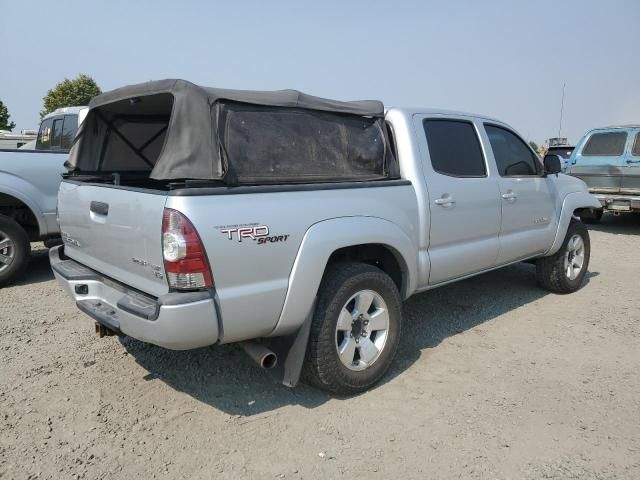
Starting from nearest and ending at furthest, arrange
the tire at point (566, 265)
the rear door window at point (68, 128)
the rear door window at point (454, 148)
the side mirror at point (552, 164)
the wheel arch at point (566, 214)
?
the rear door window at point (454, 148) → the side mirror at point (552, 164) → the wheel arch at point (566, 214) → the tire at point (566, 265) → the rear door window at point (68, 128)

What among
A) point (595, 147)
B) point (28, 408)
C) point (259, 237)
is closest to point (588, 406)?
point (259, 237)

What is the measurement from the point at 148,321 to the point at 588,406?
9.12 ft

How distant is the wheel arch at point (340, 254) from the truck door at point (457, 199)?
327 mm

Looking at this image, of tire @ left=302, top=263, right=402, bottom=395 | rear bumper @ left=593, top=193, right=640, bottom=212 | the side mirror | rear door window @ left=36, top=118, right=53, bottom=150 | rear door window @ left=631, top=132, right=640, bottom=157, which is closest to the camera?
tire @ left=302, top=263, right=402, bottom=395

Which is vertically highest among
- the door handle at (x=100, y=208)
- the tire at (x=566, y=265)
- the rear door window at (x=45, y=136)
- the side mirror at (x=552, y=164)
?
the rear door window at (x=45, y=136)

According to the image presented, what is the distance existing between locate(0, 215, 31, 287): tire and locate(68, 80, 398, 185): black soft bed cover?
2187 millimetres

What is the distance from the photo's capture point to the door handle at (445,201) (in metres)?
3.74

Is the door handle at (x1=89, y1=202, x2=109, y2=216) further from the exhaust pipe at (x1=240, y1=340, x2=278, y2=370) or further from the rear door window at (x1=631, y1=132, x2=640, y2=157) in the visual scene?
the rear door window at (x1=631, y1=132, x2=640, y2=157)

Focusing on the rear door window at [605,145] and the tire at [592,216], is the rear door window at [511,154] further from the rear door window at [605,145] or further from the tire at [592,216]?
the tire at [592,216]

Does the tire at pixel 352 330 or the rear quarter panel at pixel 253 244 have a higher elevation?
the rear quarter panel at pixel 253 244

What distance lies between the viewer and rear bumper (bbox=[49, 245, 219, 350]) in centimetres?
248

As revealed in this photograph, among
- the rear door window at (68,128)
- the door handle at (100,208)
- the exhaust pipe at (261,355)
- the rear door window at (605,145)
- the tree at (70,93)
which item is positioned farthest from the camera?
the tree at (70,93)

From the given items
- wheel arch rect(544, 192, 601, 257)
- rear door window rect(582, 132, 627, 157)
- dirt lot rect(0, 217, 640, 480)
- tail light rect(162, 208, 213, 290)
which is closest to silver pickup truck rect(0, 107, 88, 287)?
dirt lot rect(0, 217, 640, 480)

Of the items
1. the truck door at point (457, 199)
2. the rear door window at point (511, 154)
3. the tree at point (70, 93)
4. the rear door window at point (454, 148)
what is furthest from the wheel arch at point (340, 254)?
the tree at point (70, 93)
